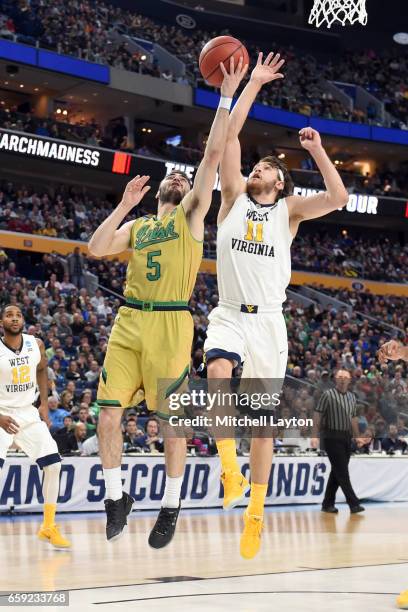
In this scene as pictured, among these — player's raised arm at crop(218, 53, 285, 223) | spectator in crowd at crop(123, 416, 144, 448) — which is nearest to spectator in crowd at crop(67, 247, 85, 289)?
spectator in crowd at crop(123, 416, 144, 448)

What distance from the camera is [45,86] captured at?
32500 millimetres

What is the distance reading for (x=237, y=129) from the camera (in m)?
6.36

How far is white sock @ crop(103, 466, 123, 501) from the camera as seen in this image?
6127mm

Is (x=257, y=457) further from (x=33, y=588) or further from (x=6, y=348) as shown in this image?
(x=6, y=348)

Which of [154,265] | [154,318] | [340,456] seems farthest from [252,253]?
[340,456]

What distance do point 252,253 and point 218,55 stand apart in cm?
138

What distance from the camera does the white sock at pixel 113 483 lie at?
6.13m

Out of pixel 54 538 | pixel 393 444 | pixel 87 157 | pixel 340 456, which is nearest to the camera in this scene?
pixel 54 538

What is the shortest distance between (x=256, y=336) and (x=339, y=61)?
1521 inches

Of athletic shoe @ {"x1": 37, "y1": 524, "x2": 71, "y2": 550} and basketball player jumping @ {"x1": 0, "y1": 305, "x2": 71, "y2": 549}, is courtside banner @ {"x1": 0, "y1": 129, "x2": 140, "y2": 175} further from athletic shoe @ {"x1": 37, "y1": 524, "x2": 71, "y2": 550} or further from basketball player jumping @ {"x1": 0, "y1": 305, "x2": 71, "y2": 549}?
athletic shoe @ {"x1": 37, "y1": 524, "x2": 71, "y2": 550}

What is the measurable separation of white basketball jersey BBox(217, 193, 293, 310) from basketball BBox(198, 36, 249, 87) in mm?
897

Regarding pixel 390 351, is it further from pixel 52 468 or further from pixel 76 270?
pixel 76 270

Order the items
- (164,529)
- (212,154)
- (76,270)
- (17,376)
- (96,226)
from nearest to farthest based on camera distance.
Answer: (212,154) → (164,529) → (17,376) → (76,270) → (96,226)

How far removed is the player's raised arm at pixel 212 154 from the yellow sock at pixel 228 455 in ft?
4.64
